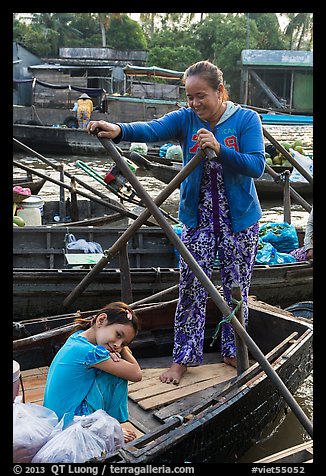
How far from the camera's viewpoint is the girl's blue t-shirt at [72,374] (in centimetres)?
263

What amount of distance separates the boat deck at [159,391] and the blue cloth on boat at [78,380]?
570mm

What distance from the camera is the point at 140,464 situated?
239cm

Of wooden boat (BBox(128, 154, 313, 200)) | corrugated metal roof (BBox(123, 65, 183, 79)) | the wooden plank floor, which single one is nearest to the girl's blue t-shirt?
the wooden plank floor

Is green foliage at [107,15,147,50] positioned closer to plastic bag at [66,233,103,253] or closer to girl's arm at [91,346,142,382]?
plastic bag at [66,233,103,253]

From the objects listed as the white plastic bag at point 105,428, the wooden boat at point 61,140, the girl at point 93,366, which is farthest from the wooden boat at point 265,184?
the white plastic bag at point 105,428

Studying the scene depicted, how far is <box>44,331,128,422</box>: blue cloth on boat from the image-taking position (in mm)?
2637

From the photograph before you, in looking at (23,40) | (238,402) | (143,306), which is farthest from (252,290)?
(23,40)

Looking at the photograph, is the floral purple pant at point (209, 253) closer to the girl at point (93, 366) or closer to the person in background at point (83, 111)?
the girl at point (93, 366)

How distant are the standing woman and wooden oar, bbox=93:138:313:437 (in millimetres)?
239

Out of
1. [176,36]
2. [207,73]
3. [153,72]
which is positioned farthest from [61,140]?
[176,36]

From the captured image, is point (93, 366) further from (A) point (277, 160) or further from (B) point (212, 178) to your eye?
Result: (A) point (277, 160)

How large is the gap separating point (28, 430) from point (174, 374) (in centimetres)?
150
